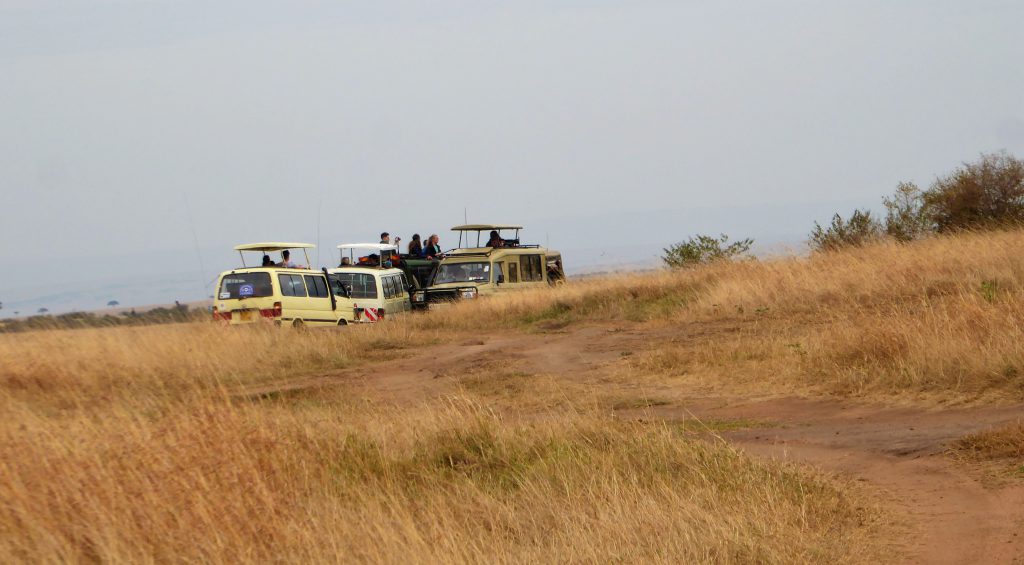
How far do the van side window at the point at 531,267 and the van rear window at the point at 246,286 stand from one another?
7.58 m

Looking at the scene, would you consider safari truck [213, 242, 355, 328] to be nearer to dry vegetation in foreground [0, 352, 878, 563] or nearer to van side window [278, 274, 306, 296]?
van side window [278, 274, 306, 296]

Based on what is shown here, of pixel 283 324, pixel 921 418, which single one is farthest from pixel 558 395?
pixel 283 324

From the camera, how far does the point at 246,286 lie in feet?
67.2

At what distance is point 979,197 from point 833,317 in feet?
43.8

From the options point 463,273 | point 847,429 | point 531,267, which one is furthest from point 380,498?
point 531,267

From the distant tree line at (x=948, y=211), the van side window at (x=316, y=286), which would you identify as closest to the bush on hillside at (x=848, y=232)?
the distant tree line at (x=948, y=211)

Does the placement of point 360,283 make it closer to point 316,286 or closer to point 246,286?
point 316,286

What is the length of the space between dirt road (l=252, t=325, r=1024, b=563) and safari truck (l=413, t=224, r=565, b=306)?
6.34 m

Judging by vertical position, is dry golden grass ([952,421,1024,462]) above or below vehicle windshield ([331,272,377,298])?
below

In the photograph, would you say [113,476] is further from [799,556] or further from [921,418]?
[921,418]

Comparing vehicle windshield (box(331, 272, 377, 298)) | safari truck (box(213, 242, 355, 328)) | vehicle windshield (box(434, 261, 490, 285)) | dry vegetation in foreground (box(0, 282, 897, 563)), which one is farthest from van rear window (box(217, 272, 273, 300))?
dry vegetation in foreground (box(0, 282, 897, 563))

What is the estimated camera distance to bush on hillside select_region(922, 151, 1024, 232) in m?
27.4

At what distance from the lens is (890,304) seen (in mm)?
16906

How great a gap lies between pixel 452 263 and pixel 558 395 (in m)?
12.4
